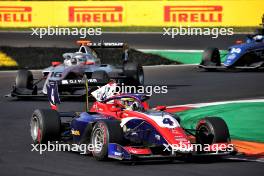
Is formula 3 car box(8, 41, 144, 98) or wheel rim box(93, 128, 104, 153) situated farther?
formula 3 car box(8, 41, 144, 98)

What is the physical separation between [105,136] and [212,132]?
60.2 inches

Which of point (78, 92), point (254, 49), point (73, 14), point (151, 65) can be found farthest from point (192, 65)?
point (73, 14)

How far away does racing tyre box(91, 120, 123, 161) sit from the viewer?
1170 cm

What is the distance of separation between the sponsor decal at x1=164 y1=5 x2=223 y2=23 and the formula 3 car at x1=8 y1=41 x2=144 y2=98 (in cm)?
1944

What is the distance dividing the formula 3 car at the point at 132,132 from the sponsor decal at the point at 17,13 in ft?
104

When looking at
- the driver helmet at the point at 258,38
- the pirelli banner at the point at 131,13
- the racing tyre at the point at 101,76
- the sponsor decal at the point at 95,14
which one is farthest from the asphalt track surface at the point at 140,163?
the sponsor decal at the point at 95,14

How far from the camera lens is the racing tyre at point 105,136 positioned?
11703 mm

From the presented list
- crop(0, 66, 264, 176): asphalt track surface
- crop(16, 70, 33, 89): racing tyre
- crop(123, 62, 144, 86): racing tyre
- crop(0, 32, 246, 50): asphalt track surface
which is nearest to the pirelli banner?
crop(0, 32, 246, 50): asphalt track surface

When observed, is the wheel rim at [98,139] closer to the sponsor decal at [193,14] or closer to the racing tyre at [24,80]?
the racing tyre at [24,80]

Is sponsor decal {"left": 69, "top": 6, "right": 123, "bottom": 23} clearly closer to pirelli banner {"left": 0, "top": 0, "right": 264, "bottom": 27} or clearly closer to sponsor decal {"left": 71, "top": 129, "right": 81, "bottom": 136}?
pirelli banner {"left": 0, "top": 0, "right": 264, "bottom": 27}

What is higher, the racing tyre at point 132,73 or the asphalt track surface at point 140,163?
the racing tyre at point 132,73

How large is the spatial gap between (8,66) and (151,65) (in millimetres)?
5030

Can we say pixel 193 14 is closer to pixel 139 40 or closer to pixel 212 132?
pixel 139 40

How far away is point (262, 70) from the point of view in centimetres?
2869
